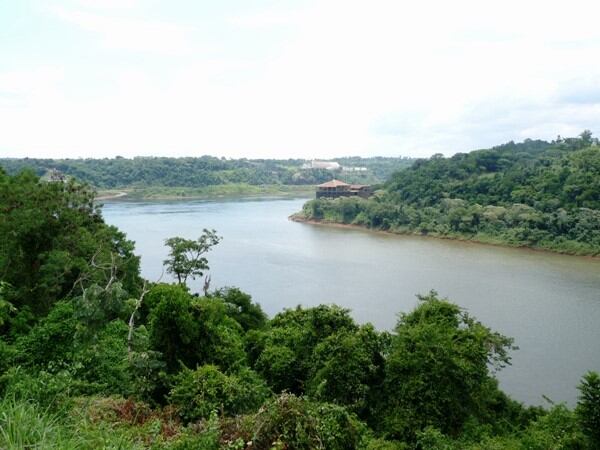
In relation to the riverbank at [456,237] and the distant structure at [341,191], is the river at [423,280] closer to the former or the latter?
the riverbank at [456,237]

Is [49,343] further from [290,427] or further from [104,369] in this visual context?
[290,427]

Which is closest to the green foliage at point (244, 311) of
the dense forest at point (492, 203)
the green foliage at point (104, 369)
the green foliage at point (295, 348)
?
the green foliage at point (295, 348)

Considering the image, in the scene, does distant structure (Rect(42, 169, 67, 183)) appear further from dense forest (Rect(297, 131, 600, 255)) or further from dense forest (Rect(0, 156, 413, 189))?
dense forest (Rect(0, 156, 413, 189))

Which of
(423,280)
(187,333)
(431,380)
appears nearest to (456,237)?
(423,280)

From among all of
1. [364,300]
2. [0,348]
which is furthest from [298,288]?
[0,348]

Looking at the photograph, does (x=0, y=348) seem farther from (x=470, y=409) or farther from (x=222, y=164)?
(x=222, y=164)

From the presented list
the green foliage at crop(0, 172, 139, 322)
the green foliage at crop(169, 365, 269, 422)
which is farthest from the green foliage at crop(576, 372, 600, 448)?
the green foliage at crop(0, 172, 139, 322)
